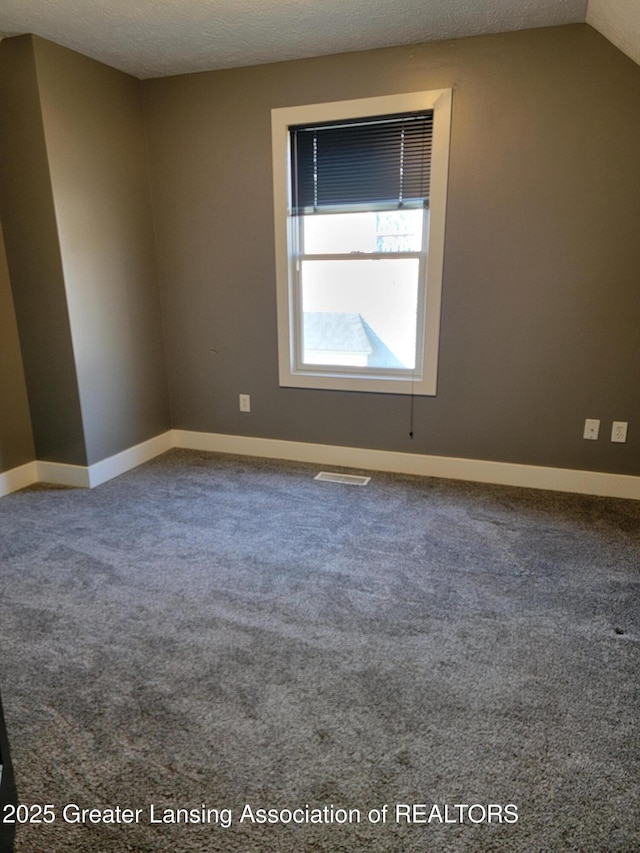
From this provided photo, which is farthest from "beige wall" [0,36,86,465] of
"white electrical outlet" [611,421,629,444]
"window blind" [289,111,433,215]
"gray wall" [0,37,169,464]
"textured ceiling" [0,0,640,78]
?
"white electrical outlet" [611,421,629,444]

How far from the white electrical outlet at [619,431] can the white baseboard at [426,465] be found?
214mm

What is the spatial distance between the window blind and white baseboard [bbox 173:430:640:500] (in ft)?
5.00

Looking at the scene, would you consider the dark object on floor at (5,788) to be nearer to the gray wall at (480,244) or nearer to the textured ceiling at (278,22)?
the gray wall at (480,244)

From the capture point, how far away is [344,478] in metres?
3.20

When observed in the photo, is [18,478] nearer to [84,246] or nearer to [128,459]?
[128,459]

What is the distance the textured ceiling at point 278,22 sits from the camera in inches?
88.4

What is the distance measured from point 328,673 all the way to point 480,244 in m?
2.34

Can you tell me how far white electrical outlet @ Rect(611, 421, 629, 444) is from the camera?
2797 mm

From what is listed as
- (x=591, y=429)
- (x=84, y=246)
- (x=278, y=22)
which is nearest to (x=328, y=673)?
(x=591, y=429)

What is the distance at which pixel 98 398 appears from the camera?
10.2 ft

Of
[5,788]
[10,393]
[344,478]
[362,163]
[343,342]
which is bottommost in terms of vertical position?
[344,478]

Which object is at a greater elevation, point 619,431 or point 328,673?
point 619,431

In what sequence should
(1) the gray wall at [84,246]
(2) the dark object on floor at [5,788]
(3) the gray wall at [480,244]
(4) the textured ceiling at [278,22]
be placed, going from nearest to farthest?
(2) the dark object on floor at [5,788]
(4) the textured ceiling at [278,22]
(3) the gray wall at [480,244]
(1) the gray wall at [84,246]

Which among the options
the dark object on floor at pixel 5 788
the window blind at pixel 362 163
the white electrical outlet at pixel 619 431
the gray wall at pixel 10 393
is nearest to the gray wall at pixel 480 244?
the white electrical outlet at pixel 619 431
